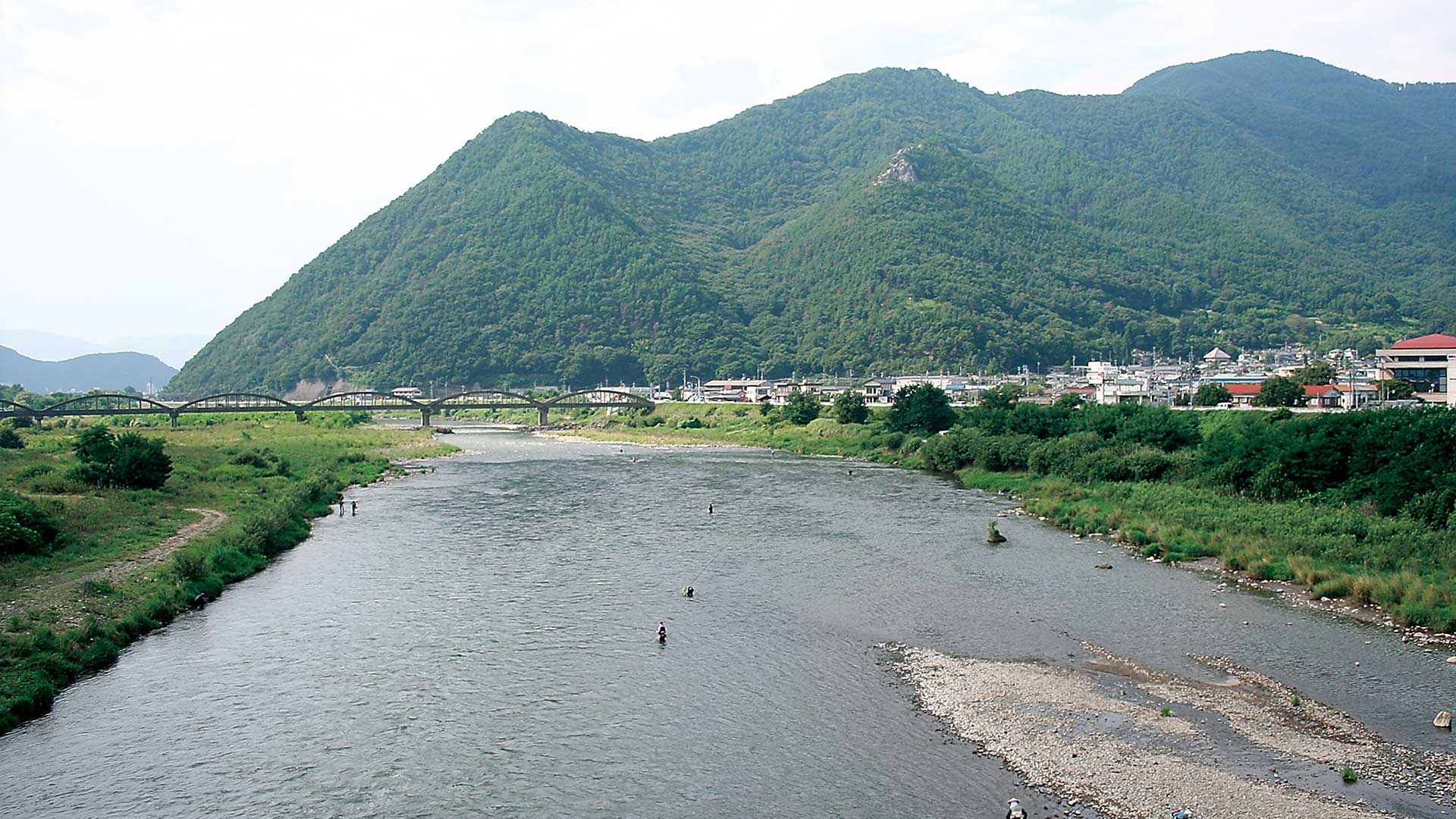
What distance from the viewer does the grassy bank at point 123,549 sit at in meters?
18.5

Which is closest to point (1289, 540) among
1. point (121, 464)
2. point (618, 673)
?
point (618, 673)

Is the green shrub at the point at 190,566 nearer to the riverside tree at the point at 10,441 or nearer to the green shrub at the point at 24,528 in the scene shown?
the green shrub at the point at 24,528

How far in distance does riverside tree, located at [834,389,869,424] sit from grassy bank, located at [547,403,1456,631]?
18.6 m

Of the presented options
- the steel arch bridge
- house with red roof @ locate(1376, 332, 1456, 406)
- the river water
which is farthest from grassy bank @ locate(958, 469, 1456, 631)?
the steel arch bridge

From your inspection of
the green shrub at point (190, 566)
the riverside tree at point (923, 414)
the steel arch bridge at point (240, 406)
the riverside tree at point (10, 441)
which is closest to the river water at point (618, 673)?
the green shrub at point (190, 566)

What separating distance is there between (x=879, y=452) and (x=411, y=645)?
148 ft

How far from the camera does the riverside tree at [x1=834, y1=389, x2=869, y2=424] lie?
75.3 meters

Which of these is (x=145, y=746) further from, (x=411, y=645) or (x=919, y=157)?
(x=919, y=157)

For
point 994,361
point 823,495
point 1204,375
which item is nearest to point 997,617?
point 823,495

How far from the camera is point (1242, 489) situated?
34312mm

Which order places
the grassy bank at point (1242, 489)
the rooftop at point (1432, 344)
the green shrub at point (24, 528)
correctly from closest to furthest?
the green shrub at point (24, 528) → the grassy bank at point (1242, 489) → the rooftop at point (1432, 344)

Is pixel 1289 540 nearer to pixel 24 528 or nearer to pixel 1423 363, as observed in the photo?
pixel 24 528

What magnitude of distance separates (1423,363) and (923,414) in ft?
99.6

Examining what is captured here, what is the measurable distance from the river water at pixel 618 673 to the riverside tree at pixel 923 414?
101 feet
